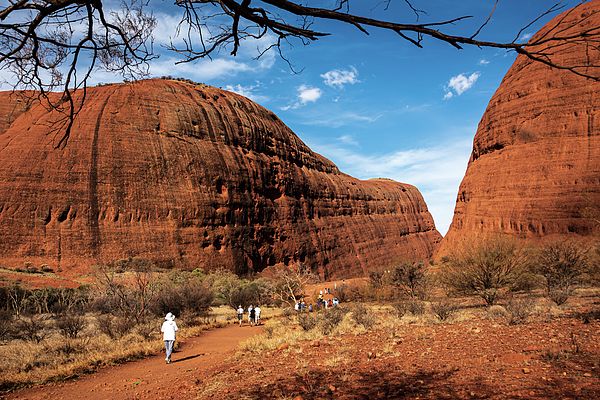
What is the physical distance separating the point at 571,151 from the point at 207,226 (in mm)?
34129

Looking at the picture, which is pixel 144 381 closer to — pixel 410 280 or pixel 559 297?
pixel 559 297

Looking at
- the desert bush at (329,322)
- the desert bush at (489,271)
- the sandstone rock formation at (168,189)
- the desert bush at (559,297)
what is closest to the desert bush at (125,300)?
the desert bush at (329,322)

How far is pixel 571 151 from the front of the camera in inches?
1204

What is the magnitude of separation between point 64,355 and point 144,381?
4.26 metres

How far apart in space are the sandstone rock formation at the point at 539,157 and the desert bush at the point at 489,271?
11570 mm

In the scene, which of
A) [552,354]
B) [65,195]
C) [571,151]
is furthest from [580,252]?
[65,195]

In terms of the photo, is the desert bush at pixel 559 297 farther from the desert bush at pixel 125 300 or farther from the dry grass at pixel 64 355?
the desert bush at pixel 125 300

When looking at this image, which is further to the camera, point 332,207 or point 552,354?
point 332,207

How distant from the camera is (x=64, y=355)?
10.3 metres

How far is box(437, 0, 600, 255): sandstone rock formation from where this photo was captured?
29094 mm

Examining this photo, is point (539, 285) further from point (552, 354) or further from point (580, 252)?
point (552, 354)

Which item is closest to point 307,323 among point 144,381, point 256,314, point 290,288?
point 144,381

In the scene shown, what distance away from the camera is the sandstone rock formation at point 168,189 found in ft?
107

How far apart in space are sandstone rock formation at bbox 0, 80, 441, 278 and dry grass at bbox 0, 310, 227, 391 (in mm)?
15745
